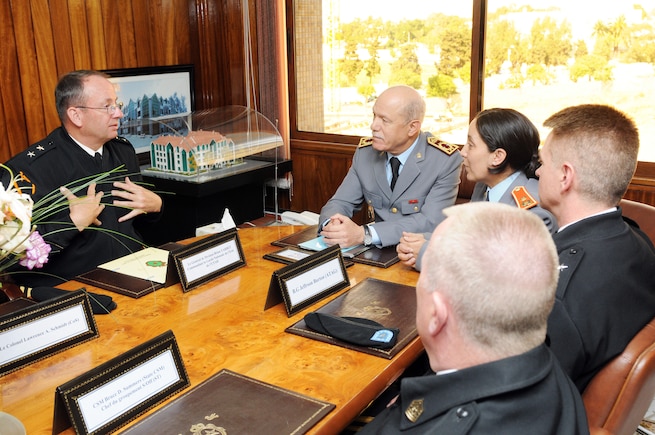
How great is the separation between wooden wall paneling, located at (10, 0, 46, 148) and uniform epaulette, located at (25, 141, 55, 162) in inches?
50.0

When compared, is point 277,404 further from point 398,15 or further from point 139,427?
point 398,15

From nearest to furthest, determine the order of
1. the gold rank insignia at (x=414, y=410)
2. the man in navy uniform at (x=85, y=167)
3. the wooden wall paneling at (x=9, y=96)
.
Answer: the gold rank insignia at (x=414, y=410)
the man in navy uniform at (x=85, y=167)
the wooden wall paneling at (x=9, y=96)

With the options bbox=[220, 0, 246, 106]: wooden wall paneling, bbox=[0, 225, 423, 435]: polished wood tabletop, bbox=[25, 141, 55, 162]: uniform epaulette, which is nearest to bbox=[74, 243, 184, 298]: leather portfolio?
bbox=[0, 225, 423, 435]: polished wood tabletop

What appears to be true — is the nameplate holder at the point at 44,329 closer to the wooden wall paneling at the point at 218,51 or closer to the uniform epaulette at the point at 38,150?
the uniform epaulette at the point at 38,150

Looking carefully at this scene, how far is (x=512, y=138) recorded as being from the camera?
2291 millimetres

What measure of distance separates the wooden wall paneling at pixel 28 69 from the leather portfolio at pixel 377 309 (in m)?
2.66

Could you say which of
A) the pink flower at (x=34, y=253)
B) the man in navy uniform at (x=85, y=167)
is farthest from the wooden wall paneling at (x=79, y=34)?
the pink flower at (x=34, y=253)

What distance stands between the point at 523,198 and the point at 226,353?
4.13ft

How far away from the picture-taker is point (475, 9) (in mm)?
3930

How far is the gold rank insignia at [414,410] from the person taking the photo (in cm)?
106

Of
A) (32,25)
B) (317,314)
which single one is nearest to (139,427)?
(317,314)

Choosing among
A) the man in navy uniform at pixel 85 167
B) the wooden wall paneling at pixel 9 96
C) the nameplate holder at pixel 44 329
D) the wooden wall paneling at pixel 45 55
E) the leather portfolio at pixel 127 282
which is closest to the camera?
the nameplate holder at pixel 44 329

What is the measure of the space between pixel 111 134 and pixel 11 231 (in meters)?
1.62

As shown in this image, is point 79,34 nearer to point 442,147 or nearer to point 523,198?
point 442,147
